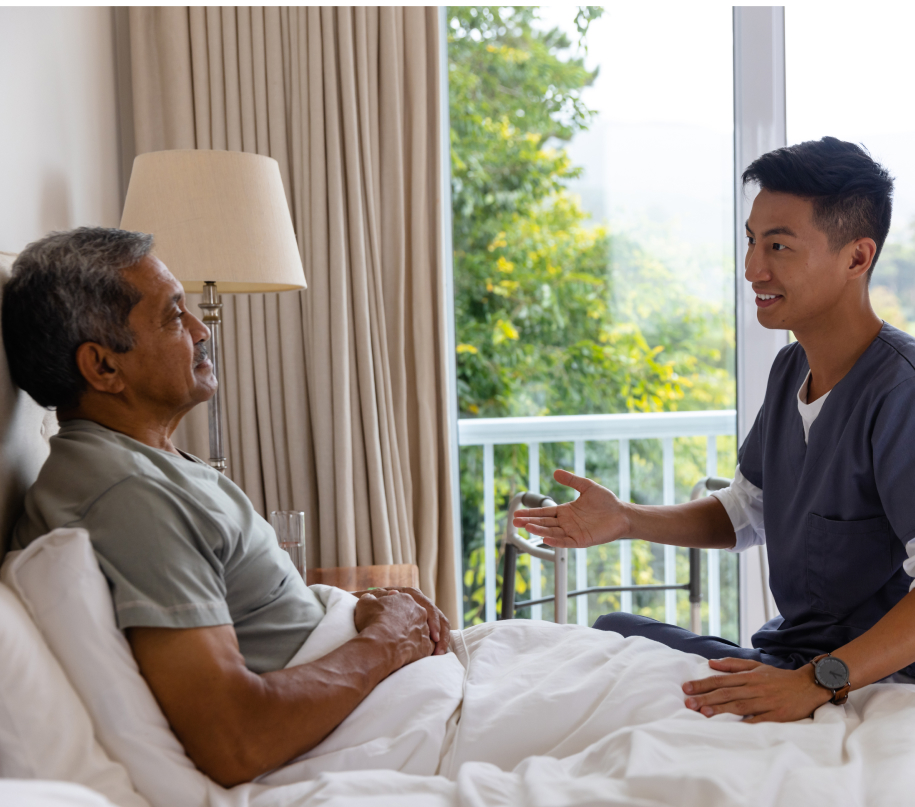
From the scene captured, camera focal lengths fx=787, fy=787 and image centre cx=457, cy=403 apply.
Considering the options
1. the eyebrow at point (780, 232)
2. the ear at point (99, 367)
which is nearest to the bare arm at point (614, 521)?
the eyebrow at point (780, 232)

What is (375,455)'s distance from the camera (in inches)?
98.0

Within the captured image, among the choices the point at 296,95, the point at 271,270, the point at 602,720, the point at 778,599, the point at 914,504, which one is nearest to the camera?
the point at 602,720

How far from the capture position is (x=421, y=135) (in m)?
2.50

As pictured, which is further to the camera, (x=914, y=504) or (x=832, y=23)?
(x=832, y=23)

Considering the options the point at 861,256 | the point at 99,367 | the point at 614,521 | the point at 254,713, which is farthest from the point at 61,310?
the point at 861,256

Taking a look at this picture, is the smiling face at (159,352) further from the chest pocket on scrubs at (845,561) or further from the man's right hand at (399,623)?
the chest pocket on scrubs at (845,561)

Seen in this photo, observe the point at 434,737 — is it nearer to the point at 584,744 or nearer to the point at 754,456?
the point at 584,744

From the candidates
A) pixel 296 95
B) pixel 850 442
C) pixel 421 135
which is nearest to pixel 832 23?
pixel 421 135

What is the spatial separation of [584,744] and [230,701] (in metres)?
0.47

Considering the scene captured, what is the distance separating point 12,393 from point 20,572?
0.34 m

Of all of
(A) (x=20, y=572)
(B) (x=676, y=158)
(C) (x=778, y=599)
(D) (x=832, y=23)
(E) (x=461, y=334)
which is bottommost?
(C) (x=778, y=599)

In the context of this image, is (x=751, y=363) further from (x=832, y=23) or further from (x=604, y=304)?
(x=832, y=23)

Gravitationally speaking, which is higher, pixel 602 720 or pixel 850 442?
pixel 850 442

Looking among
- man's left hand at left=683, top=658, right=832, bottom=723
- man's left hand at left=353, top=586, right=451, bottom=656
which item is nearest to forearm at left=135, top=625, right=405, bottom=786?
man's left hand at left=353, top=586, right=451, bottom=656
